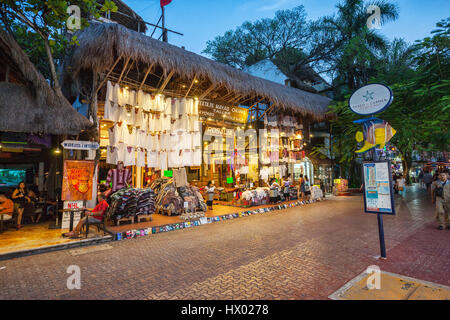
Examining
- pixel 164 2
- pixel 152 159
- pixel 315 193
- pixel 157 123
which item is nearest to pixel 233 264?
pixel 152 159

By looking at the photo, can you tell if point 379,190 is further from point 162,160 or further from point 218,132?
point 218,132

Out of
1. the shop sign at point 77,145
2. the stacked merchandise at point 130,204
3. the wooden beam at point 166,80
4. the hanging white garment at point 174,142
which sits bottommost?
the stacked merchandise at point 130,204

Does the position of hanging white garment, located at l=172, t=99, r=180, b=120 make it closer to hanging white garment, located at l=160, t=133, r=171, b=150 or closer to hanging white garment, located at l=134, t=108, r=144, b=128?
hanging white garment, located at l=160, t=133, r=171, b=150

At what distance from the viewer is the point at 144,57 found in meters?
8.17

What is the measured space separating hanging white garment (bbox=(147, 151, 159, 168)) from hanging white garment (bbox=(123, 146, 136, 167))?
0.67 meters

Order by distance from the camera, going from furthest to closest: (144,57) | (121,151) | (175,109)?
(175,109)
(121,151)
(144,57)

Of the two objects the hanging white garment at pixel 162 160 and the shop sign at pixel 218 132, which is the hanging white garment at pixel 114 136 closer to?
the hanging white garment at pixel 162 160

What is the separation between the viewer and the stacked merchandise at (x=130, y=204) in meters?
7.64

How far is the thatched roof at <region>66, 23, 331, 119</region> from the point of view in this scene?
7.60 meters

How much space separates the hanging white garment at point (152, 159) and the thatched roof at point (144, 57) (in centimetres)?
336

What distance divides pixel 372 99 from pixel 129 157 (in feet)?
26.8

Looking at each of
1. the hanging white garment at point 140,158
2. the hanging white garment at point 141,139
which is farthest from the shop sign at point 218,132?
the hanging white garment at point 140,158

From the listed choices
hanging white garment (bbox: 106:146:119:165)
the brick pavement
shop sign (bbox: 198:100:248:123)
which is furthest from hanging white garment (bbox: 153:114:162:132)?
the brick pavement
